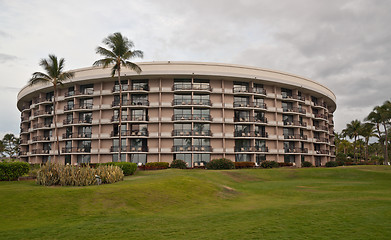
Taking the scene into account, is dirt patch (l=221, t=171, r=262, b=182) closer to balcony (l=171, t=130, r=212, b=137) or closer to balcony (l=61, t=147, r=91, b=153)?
balcony (l=171, t=130, r=212, b=137)

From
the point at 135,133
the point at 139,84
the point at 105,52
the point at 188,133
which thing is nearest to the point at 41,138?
the point at 135,133

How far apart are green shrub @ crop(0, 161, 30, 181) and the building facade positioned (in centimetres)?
2420

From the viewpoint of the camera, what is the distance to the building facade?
49562mm

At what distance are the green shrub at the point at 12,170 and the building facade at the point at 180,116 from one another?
953 inches

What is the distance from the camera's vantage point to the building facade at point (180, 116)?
163ft

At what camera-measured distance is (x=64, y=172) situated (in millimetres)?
19203

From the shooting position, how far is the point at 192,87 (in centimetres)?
5034

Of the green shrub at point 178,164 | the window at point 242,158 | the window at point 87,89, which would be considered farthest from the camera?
the window at point 87,89

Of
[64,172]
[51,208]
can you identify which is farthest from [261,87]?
[51,208]

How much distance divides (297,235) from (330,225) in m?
2.05

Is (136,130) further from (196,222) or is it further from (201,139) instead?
(196,222)

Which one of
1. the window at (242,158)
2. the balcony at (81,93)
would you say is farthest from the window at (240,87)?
the balcony at (81,93)

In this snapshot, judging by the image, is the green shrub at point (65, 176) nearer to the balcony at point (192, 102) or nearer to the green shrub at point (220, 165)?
the green shrub at point (220, 165)

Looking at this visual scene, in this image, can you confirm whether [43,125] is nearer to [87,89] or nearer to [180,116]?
[87,89]
